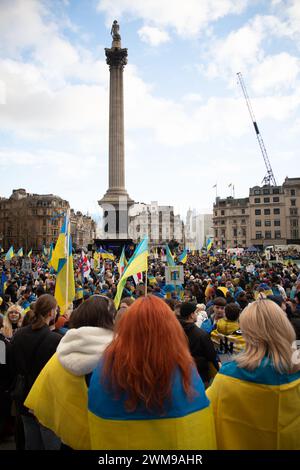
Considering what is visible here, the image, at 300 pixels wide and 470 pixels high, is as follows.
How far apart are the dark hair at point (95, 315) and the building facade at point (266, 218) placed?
3313 inches

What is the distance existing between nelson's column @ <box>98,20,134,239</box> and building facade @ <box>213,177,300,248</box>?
46.0 metres

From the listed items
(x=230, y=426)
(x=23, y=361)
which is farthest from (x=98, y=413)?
(x=23, y=361)

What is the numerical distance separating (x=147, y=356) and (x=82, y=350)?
0.67 m

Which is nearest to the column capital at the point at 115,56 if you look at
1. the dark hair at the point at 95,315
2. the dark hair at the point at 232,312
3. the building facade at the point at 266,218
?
the dark hair at the point at 232,312

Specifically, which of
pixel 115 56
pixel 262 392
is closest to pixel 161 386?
pixel 262 392

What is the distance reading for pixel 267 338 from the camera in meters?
2.35

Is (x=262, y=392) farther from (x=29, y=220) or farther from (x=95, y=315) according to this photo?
(x=29, y=220)

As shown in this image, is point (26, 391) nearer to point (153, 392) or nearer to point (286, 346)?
point (153, 392)

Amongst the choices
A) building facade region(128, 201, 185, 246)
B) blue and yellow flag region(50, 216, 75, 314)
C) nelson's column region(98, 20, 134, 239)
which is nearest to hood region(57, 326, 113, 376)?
blue and yellow flag region(50, 216, 75, 314)

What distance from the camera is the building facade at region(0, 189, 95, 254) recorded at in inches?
3506

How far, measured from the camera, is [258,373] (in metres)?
2.27

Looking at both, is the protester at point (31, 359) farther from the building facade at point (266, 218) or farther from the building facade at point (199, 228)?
the building facade at point (199, 228)
